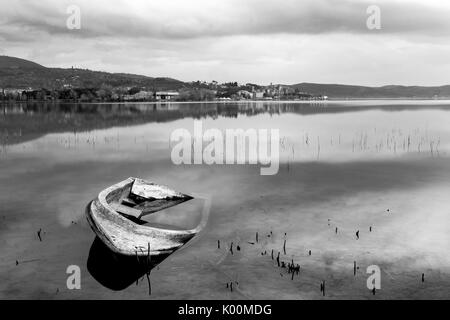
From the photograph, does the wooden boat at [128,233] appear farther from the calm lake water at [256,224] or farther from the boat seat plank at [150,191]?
the boat seat plank at [150,191]

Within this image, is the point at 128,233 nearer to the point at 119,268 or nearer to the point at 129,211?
the point at 119,268

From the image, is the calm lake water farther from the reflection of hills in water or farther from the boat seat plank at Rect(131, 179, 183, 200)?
the reflection of hills in water

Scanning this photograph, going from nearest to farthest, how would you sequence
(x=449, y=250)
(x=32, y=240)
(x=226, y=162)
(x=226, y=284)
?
(x=226, y=284), (x=449, y=250), (x=32, y=240), (x=226, y=162)

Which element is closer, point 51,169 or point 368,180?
point 368,180

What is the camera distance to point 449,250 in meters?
15.6

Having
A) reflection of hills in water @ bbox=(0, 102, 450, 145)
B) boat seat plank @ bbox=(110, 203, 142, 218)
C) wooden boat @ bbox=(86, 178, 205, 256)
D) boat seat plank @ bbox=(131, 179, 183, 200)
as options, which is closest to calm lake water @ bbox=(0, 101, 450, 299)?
wooden boat @ bbox=(86, 178, 205, 256)

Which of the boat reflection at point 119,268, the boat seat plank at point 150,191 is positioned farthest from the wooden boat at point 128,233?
the boat seat plank at point 150,191

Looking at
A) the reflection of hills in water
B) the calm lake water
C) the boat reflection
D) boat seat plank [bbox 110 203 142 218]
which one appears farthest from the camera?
the reflection of hills in water

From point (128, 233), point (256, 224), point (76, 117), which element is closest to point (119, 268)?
point (128, 233)

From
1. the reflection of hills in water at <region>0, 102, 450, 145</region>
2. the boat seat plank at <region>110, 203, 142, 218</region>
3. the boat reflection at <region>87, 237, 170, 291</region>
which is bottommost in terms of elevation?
the boat reflection at <region>87, 237, 170, 291</region>

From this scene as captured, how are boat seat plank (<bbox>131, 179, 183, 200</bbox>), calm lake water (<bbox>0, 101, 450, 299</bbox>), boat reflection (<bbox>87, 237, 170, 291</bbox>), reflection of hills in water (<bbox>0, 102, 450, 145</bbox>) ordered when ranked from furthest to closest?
reflection of hills in water (<bbox>0, 102, 450, 145</bbox>), boat seat plank (<bbox>131, 179, 183, 200</bbox>), boat reflection (<bbox>87, 237, 170, 291</bbox>), calm lake water (<bbox>0, 101, 450, 299</bbox>)
